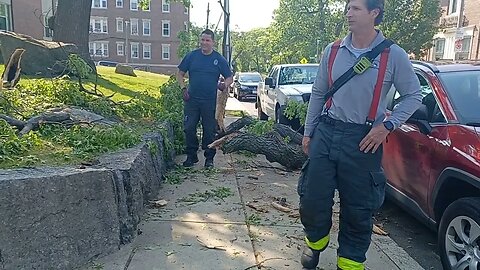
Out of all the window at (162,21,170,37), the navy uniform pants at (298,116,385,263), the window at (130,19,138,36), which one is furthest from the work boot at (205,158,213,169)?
the window at (130,19,138,36)

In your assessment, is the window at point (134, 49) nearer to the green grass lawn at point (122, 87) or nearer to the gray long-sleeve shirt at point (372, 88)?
the green grass lawn at point (122, 87)

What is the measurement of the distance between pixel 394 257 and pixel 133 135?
2.97m

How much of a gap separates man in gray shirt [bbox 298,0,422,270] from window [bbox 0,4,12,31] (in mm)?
30243

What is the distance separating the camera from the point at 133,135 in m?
5.15

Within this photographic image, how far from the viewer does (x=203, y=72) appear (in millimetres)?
6535

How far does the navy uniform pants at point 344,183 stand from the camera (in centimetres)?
322

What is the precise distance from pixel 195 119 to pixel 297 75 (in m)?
5.73

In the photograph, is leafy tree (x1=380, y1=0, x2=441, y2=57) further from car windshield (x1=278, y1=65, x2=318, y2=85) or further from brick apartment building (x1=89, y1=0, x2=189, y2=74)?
brick apartment building (x1=89, y1=0, x2=189, y2=74)

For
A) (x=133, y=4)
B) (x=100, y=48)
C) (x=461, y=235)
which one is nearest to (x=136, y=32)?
(x=133, y=4)

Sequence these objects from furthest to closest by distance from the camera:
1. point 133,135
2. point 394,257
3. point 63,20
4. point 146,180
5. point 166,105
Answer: point 63,20, point 166,105, point 133,135, point 146,180, point 394,257

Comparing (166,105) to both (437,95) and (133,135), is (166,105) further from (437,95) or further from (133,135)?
(437,95)

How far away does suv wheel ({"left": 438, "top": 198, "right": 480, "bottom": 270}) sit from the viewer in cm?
343

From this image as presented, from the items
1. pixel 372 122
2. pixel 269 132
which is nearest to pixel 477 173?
pixel 372 122

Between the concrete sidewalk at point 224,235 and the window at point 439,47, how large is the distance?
29.2 m
